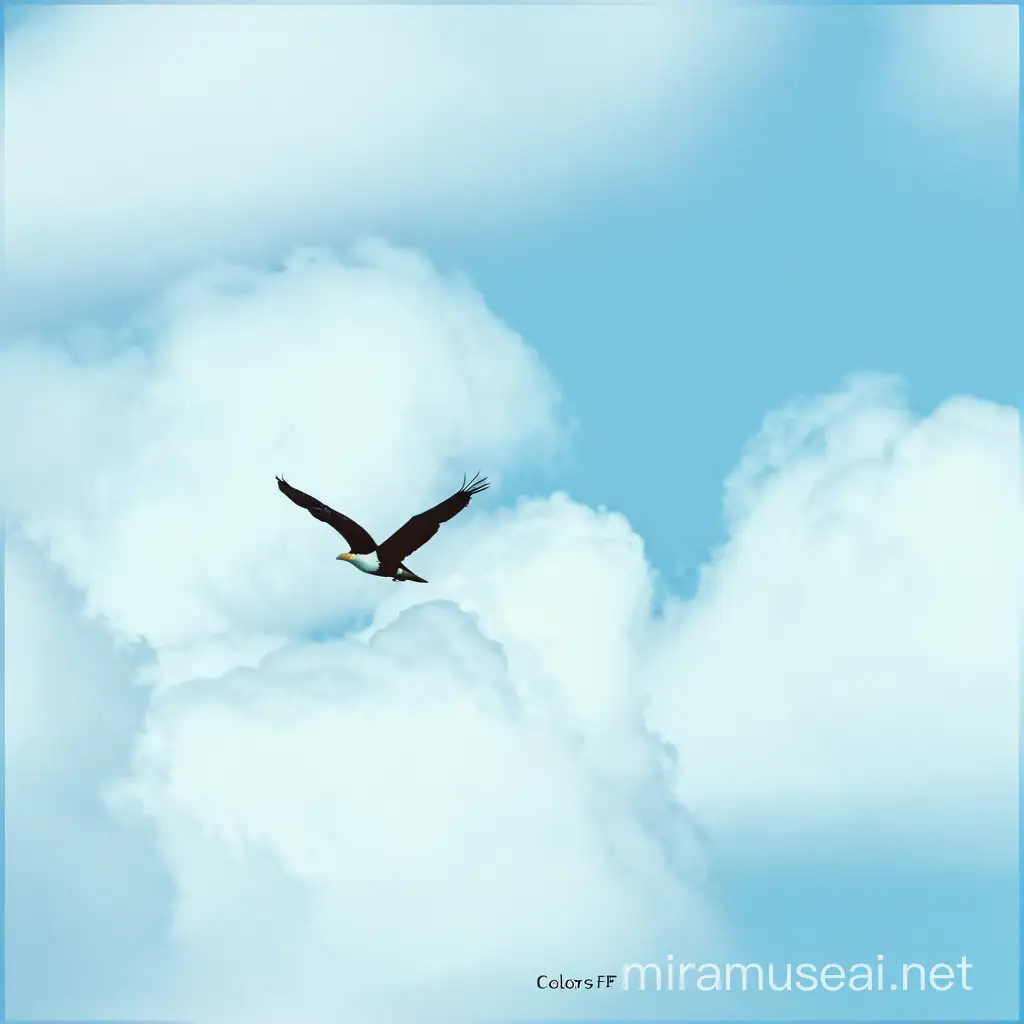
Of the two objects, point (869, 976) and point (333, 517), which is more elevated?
point (333, 517)

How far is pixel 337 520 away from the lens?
60.9 metres

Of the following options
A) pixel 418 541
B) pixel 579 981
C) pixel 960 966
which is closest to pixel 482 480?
pixel 418 541

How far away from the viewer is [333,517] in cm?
6100

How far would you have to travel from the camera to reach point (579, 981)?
61.2 metres

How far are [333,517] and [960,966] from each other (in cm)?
2061

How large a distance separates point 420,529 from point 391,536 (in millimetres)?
862

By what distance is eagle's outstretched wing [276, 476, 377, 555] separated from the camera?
6053cm

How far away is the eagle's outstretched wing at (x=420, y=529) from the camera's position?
58156 mm

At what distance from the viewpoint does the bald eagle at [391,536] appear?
58469mm

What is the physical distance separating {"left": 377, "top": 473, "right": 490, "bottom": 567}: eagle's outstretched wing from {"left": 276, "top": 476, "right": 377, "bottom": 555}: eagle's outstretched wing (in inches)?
24.5

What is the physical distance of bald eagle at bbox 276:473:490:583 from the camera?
2302 inches

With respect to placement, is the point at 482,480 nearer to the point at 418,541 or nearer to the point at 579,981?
the point at 418,541

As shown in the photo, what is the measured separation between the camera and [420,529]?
59.1m

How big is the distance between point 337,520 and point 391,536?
2175mm
